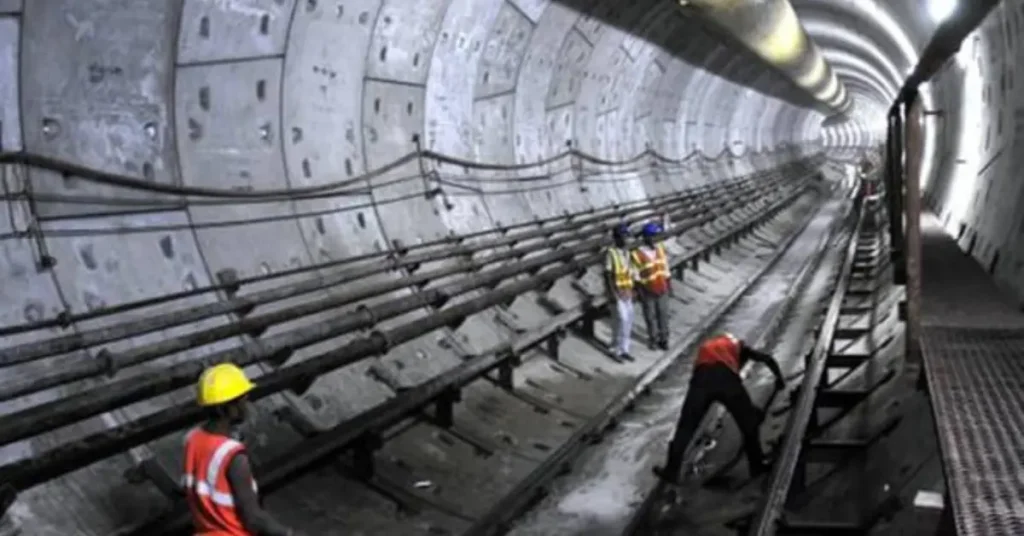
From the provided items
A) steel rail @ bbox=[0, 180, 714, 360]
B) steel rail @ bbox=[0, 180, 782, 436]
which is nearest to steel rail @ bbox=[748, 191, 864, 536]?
steel rail @ bbox=[0, 180, 782, 436]

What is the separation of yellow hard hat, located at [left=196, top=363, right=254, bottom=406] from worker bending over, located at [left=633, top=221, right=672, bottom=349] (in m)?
8.54

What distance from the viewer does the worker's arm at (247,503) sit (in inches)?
158

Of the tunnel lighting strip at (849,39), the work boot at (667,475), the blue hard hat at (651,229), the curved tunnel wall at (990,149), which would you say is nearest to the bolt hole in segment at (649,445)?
the work boot at (667,475)

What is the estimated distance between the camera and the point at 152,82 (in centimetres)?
626

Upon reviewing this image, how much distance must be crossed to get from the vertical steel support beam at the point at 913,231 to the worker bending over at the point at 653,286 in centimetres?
418

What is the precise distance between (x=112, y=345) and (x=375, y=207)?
11.1 ft

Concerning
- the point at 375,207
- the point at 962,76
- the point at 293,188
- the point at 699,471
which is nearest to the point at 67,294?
the point at 293,188

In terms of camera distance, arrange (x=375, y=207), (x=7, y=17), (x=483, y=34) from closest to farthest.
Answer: (x=7, y=17), (x=375, y=207), (x=483, y=34)

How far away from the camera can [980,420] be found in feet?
15.2

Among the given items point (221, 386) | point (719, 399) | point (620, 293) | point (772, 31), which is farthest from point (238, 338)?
point (772, 31)

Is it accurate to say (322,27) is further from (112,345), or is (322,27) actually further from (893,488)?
(893,488)

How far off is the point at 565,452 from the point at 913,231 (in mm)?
2843

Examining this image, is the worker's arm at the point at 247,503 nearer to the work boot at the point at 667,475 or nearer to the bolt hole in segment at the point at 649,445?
the bolt hole in segment at the point at 649,445

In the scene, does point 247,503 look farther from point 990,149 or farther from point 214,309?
point 990,149
